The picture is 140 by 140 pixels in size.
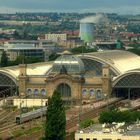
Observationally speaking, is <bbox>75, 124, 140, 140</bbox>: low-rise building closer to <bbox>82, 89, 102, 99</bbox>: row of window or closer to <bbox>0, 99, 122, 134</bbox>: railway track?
<bbox>0, 99, 122, 134</bbox>: railway track

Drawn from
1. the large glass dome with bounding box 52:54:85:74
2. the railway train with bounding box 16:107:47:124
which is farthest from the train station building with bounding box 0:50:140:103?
the railway train with bounding box 16:107:47:124

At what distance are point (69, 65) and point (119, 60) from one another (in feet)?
59.3

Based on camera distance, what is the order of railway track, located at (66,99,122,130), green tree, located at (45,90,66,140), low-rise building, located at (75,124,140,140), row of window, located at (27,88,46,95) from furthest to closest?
row of window, located at (27,88,46,95) → railway track, located at (66,99,122,130) → green tree, located at (45,90,66,140) → low-rise building, located at (75,124,140,140)

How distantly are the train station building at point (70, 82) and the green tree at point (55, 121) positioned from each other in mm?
34493

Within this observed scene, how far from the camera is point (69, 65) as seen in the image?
365ft

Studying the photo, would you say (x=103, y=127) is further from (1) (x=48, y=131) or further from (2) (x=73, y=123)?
(2) (x=73, y=123)

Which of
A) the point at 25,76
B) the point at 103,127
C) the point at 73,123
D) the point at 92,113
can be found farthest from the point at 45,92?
the point at 103,127

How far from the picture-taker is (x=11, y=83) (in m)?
114

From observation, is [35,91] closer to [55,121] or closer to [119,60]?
[119,60]

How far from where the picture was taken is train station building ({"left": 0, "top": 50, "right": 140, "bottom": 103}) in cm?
10931

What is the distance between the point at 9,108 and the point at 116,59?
1186 inches

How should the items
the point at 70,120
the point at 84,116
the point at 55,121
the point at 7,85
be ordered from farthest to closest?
the point at 7,85 → the point at 84,116 → the point at 70,120 → the point at 55,121

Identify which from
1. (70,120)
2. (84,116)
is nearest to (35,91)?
(84,116)

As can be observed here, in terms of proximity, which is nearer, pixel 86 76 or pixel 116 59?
pixel 86 76
